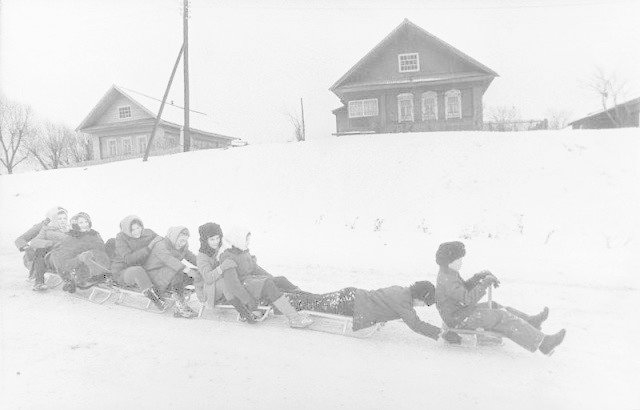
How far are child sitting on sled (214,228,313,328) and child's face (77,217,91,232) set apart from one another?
2490 millimetres

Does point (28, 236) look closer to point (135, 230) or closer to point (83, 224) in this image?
point (83, 224)

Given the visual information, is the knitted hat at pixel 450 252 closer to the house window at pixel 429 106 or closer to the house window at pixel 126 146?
the house window at pixel 429 106

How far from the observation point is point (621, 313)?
17.0 feet

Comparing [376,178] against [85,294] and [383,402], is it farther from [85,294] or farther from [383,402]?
[383,402]

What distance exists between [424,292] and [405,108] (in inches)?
665

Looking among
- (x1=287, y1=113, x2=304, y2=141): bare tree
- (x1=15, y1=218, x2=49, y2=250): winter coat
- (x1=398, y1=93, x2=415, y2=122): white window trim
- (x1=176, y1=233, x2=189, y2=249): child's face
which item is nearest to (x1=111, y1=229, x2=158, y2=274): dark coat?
(x1=176, y1=233, x2=189, y2=249): child's face

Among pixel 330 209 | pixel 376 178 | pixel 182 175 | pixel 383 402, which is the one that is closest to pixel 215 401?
pixel 383 402

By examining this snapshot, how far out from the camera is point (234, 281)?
5082 mm

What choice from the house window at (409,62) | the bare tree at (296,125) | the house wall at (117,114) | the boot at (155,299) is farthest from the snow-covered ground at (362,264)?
the house wall at (117,114)

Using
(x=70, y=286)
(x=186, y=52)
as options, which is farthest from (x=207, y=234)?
(x=186, y=52)

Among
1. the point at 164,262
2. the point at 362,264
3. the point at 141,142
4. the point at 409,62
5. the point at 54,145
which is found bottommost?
the point at 362,264

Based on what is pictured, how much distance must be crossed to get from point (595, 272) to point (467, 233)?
2.37 metres

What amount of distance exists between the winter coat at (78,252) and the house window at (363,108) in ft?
51.9

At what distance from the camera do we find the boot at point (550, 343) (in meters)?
4.01
